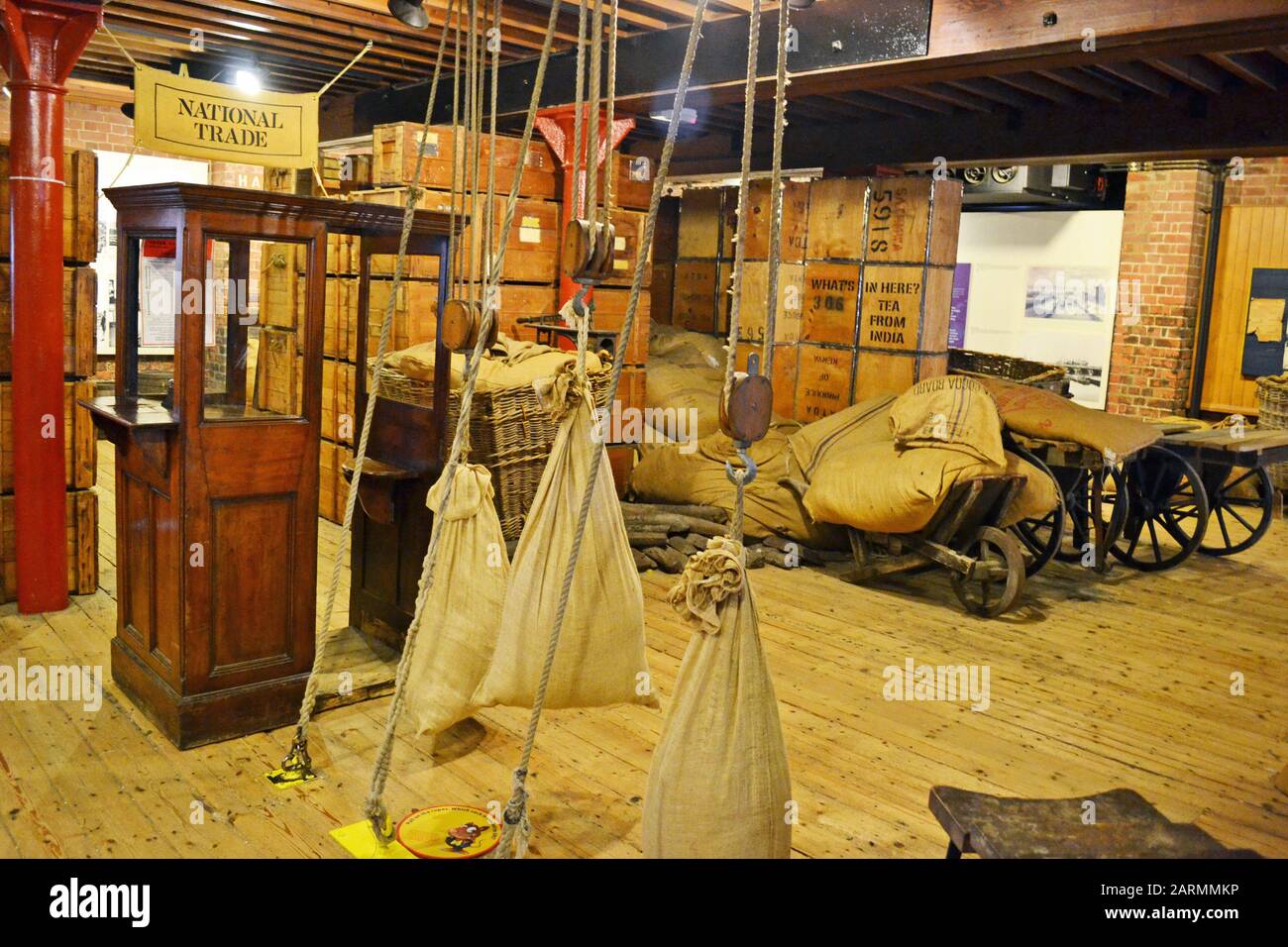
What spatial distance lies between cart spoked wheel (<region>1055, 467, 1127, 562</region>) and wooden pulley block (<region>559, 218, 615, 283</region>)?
413 cm

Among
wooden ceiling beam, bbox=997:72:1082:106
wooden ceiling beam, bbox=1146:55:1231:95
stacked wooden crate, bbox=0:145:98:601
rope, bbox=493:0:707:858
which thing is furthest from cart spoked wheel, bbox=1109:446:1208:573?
stacked wooden crate, bbox=0:145:98:601

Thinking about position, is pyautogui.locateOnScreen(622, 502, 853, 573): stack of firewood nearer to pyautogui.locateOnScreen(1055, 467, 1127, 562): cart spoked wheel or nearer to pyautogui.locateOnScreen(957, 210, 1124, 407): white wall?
pyautogui.locateOnScreen(1055, 467, 1127, 562): cart spoked wheel

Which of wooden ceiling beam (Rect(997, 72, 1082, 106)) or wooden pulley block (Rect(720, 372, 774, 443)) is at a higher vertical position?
wooden ceiling beam (Rect(997, 72, 1082, 106))

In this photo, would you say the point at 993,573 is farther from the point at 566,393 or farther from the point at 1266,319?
the point at 1266,319

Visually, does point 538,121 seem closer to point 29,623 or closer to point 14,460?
point 14,460

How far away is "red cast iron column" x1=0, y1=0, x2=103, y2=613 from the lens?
416 centimetres

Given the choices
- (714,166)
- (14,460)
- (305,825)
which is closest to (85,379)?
(14,460)

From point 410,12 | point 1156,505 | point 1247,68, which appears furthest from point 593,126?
point 1156,505

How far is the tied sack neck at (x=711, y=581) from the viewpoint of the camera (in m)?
1.92

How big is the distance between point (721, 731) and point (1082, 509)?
16.4 ft

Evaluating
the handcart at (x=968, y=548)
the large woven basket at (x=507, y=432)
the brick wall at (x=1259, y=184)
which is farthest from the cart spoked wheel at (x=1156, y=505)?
the brick wall at (x=1259, y=184)

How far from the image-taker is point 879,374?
22.5 ft

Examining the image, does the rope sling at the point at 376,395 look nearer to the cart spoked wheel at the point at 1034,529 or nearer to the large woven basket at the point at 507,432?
the large woven basket at the point at 507,432

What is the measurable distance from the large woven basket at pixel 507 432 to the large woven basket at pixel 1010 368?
11.6 feet
